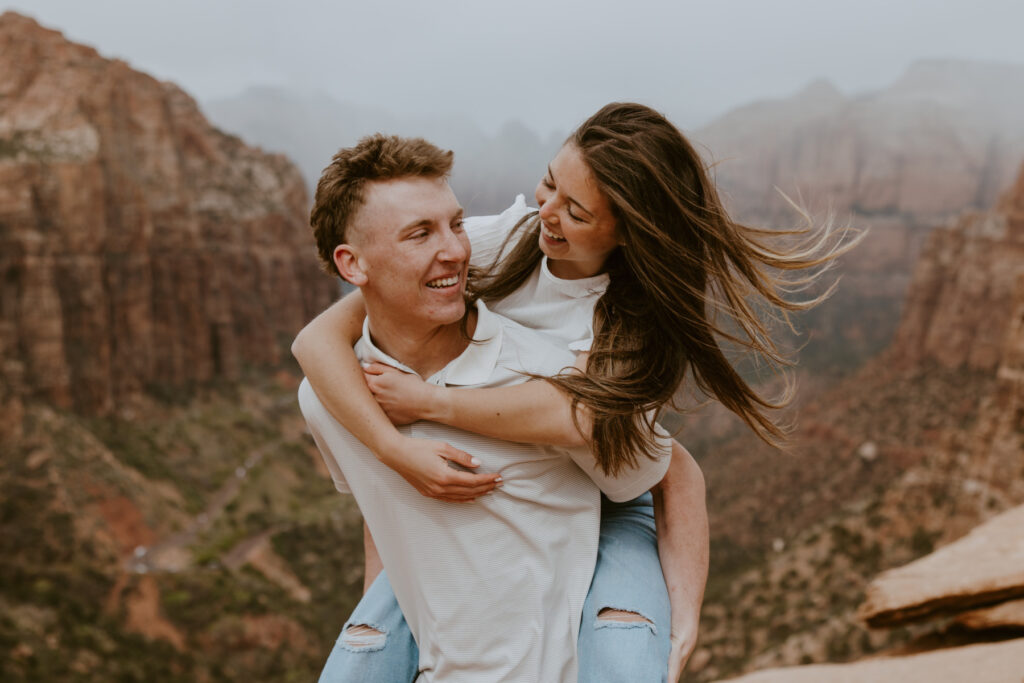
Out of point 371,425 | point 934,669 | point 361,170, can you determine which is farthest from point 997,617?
point 361,170

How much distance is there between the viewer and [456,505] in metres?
3.48

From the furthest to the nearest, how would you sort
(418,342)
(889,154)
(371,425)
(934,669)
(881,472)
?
1. (889,154)
2. (881,472)
3. (934,669)
4. (418,342)
5. (371,425)

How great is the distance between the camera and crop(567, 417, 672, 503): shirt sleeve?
3.54m

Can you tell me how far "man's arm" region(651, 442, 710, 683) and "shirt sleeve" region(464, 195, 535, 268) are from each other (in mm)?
1352

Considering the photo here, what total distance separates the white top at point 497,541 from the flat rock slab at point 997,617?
4.24m

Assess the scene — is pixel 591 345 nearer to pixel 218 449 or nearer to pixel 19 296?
pixel 19 296

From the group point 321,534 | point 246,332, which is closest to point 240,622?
point 321,534

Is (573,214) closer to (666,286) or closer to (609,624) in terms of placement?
(666,286)

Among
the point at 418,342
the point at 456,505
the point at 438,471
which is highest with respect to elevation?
the point at 418,342

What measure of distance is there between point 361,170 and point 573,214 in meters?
0.92

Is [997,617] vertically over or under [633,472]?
under

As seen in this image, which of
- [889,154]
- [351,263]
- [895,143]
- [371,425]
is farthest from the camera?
Answer: [895,143]

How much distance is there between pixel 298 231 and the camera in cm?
6650

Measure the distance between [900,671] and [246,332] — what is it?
58029 millimetres
